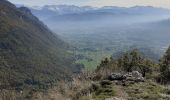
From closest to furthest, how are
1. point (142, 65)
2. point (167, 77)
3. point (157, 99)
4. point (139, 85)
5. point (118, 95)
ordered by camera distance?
point (157, 99) < point (118, 95) < point (139, 85) < point (167, 77) < point (142, 65)

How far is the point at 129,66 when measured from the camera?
203 ft

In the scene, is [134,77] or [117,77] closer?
[134,77]

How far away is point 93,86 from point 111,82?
1957 mm

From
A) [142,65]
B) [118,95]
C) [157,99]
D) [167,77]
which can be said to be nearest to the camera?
[157,99]

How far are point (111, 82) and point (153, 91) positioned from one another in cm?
445

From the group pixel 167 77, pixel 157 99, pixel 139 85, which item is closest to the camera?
pixel 157 99

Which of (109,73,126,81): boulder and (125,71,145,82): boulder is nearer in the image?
(125,71,145,82): boulder

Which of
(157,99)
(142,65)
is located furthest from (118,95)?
(142,65)

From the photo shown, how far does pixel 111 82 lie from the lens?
87.1 feet

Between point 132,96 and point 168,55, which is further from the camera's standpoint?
point 168,55

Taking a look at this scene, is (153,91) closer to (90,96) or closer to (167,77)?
(90,96)

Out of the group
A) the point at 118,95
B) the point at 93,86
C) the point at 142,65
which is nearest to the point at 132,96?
the point at 118,95

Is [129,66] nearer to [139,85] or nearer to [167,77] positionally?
[167,77]

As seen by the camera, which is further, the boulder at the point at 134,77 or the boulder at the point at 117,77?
the boulder at the point at 117,77
